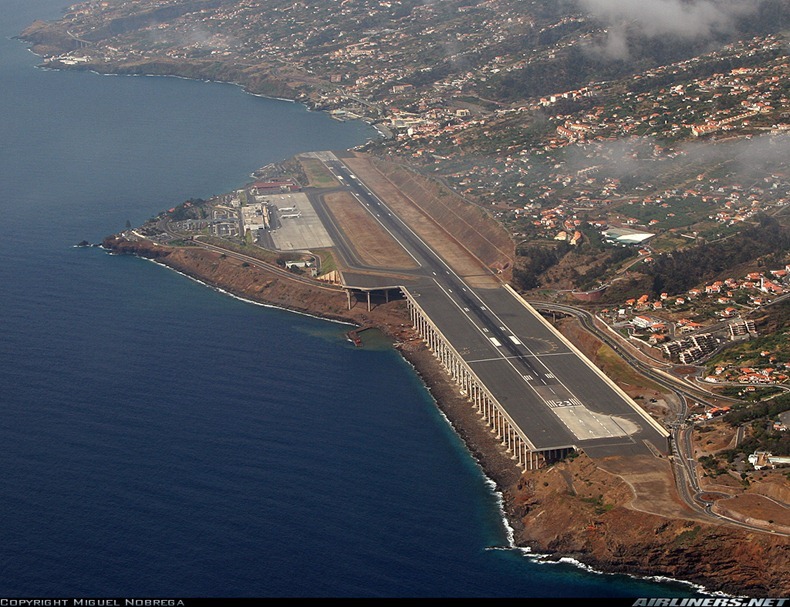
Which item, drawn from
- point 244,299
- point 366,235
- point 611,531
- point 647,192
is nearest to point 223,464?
point 611,531

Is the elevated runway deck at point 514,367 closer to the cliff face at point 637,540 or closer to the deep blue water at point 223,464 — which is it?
the deep blue water at point 223,464

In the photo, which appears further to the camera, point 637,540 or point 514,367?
point 514,367

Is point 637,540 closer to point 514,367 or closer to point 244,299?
point 514,367

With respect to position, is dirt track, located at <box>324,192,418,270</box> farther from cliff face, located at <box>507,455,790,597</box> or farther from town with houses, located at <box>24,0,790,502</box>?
cliff face, located at <box>507,455,790,597</box>

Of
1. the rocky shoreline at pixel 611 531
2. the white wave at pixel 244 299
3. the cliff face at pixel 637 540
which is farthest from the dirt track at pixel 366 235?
the cliff face at pixel 637 540

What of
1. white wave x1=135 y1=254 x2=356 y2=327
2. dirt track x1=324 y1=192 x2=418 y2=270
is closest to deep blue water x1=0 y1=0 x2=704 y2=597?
white wave x1=135 y1=254 x2=356 y2=327

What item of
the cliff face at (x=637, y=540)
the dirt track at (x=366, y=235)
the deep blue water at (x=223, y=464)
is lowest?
the cliff face at (x=637, y=540)

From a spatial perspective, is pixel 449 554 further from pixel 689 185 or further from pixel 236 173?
pixel 236 173

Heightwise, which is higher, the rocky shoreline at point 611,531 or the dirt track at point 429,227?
the dirt track at point 429,227
